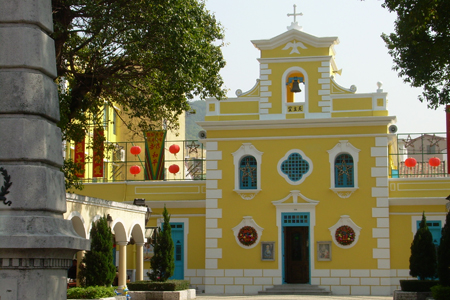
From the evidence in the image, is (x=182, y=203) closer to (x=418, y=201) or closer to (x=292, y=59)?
(x=292, y=59)

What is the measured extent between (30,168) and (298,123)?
64.6ft

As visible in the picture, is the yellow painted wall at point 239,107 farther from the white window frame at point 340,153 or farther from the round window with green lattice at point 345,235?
the round window with green lattice at point 345,235

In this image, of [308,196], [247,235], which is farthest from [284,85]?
[247,235]

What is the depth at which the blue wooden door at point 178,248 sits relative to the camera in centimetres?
2661

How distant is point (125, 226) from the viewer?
2020 cm

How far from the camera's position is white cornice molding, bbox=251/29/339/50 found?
26.0m

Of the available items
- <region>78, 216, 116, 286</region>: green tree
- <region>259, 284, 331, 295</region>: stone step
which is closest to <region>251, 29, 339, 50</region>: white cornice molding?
<region>259, 284, 331, 295</region>: stone step

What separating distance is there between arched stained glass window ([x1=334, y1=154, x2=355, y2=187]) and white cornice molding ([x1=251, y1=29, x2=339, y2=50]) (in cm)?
457

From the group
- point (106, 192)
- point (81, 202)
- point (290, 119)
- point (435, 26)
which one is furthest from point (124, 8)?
point (106, 192)

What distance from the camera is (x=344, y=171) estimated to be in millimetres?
25672

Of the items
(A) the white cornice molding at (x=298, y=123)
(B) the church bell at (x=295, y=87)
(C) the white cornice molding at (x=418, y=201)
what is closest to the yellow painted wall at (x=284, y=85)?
(B) the church bell at (x=295, y=87)

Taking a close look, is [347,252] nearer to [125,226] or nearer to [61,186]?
[125,226]

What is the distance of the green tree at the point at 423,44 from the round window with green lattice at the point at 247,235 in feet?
38.1

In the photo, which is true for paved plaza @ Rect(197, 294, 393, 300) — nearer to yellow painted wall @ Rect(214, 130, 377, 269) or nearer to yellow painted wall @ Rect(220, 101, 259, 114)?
yellow painted wall @ Rect(214, 130, 377, 269)
